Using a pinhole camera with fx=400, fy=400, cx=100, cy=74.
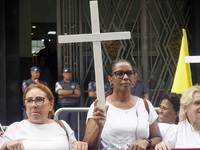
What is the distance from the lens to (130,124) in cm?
371

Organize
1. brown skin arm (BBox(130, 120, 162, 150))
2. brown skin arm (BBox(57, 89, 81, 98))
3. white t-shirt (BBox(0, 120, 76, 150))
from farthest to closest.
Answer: brown skin arm (BBox(57, 89, 81, 98)) → brown skin arm (BBox(130, 120, 162, 150)) → white t-shirt (BBox(0, 120, 76, 150))

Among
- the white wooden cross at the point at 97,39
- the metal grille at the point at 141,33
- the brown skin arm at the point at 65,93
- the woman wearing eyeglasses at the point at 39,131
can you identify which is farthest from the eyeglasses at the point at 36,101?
the metal grille at the point at 141,33

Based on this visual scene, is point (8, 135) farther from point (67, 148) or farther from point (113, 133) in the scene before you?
point (113, 133)

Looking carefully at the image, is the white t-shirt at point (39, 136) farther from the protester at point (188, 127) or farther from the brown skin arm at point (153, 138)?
the protester at point (188, 127)

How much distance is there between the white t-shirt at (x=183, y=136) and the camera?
147 inches

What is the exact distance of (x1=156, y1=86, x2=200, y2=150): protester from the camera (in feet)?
12.3

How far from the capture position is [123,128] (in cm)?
370

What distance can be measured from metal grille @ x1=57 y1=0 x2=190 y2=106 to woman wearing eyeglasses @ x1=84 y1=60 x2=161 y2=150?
23.0 ft

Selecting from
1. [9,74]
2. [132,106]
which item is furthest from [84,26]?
[132,106]

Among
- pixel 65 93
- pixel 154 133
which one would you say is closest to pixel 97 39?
pixel 154 133

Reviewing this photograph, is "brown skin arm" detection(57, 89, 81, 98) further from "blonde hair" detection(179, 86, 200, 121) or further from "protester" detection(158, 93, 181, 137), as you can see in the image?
"blonde hair" detection(179, 86, 200, 121)

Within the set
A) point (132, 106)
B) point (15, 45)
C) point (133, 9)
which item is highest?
point (133, 9)

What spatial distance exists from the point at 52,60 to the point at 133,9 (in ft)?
9.22

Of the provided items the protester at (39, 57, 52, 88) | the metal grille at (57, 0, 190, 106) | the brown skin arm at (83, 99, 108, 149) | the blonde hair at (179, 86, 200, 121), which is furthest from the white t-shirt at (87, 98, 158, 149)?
the protester at (39, 57, 52, 88)
